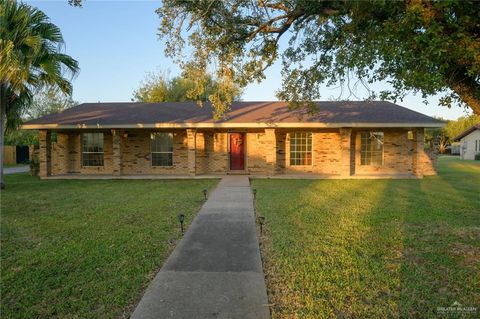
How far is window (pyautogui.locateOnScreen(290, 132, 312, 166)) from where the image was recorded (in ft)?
55.9

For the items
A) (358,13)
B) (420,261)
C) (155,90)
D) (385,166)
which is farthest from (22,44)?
(155,90)

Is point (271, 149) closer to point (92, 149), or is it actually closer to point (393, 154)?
point (393, 154)

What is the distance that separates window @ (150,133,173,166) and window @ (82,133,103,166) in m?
Answer: 2.74

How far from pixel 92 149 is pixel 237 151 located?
295 inches

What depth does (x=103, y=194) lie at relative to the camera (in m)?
11.5

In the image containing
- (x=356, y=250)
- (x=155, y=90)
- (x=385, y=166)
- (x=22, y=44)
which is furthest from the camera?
(x=155, y=90)

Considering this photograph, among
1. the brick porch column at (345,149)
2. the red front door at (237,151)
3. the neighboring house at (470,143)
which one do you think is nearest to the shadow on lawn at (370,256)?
the brick porch column at (345,149)

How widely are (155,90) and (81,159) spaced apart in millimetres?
18183

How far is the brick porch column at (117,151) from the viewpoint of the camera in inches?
632

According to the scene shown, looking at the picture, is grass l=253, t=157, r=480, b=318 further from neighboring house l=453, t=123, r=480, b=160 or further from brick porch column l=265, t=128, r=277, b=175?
neighboring house l=453, t=123, r=480, b=160

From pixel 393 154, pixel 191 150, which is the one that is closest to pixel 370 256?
pixel 191 150

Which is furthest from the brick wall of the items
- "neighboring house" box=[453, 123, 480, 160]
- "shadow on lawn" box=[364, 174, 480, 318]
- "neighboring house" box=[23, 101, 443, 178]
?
"neighboring house" box=[453, 123, 480, 160]

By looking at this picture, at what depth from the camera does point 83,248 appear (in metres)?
5.61

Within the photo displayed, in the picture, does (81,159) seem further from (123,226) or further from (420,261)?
(420,261)
